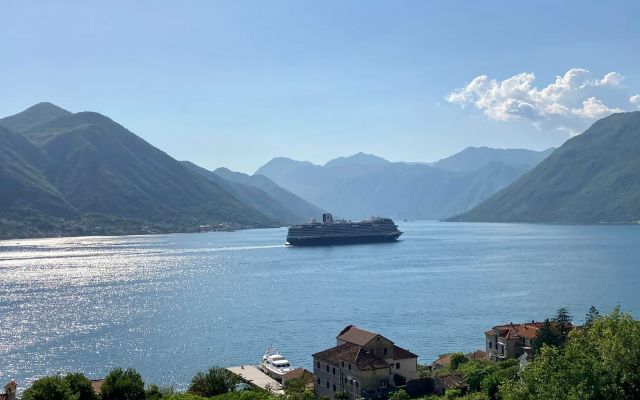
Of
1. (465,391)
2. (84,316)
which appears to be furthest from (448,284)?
(465,391)

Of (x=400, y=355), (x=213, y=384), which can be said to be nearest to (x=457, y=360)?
(x=400, y=355)

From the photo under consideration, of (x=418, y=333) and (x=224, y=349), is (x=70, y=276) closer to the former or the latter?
(x=224, y=349)

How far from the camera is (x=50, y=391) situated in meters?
41.6

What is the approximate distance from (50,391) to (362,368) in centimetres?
2208

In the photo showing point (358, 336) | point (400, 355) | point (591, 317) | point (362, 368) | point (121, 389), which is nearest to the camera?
point (121, 389)

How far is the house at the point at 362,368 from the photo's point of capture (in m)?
50.5

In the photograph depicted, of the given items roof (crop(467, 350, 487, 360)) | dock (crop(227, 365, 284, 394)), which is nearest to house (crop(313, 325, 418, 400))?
dock (crop(227, 365, 284, 394))

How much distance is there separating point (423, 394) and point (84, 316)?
67.7 metres

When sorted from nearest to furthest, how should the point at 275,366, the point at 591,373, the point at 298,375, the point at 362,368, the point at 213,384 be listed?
1. the point at 591,373
2. the point at 362,368
3. the point at 213,384
4. the point at 298,375
5. the point at 275,366

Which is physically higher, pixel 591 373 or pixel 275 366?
pixel 591 373

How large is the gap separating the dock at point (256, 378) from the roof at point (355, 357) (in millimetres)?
6016

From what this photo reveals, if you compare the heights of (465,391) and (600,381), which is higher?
(600,381)

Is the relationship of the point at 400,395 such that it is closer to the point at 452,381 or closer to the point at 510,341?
the point at 452,381

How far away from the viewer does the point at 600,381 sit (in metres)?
32.0
